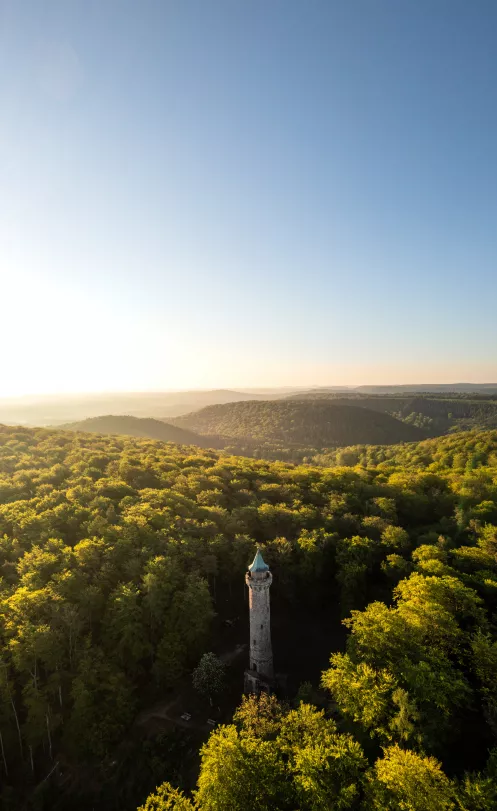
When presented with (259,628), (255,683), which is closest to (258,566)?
(259,628)

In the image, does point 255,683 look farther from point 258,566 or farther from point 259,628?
point 258,566

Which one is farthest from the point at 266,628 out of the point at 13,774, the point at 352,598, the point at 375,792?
the point at 13,774

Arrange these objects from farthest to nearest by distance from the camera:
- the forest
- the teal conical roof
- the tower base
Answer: the teal conical roof, the tower base, the forest

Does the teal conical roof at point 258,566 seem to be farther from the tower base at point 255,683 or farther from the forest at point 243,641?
the tower base at point 255,683

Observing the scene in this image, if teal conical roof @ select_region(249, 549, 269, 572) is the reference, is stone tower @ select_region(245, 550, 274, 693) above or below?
below

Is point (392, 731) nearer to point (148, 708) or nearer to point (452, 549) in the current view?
point (148, 708)

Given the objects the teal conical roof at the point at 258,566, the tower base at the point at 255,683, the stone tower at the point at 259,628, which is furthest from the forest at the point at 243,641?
the teal conical roof at the point at 258,566

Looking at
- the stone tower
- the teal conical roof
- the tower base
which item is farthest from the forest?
the teal conical roof

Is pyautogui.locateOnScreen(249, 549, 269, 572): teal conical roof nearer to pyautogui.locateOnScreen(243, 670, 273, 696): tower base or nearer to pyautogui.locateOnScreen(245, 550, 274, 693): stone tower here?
pyautogui.locateOnScreen(245, 550, 274, 693): stone tower
